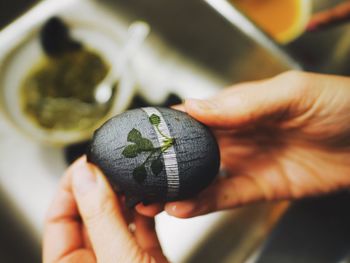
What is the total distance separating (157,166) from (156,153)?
0.02m

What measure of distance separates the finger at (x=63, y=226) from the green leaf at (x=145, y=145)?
0.33 m

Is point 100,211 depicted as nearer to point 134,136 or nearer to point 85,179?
point 85,179

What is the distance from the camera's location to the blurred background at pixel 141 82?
3.08ft

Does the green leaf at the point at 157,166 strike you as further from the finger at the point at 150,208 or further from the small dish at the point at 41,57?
the small dish at the point at 41,57

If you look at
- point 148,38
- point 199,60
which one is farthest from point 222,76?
point 148,38

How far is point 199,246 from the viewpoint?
1.02m

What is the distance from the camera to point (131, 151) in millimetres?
559

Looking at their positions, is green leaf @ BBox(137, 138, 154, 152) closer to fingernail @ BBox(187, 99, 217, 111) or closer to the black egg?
the black egg

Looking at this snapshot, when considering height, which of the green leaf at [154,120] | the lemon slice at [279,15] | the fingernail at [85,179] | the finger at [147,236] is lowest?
the finger at [147,236]

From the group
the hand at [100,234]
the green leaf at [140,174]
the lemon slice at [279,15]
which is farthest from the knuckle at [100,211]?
the lemon slice at [279,15]

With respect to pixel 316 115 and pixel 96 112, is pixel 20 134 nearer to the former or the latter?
pixel 96 112

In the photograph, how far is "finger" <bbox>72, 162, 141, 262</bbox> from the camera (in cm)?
63

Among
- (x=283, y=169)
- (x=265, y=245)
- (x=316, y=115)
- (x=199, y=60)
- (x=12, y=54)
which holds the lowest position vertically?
(x=265, y=245)

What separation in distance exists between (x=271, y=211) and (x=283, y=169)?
18 cm
